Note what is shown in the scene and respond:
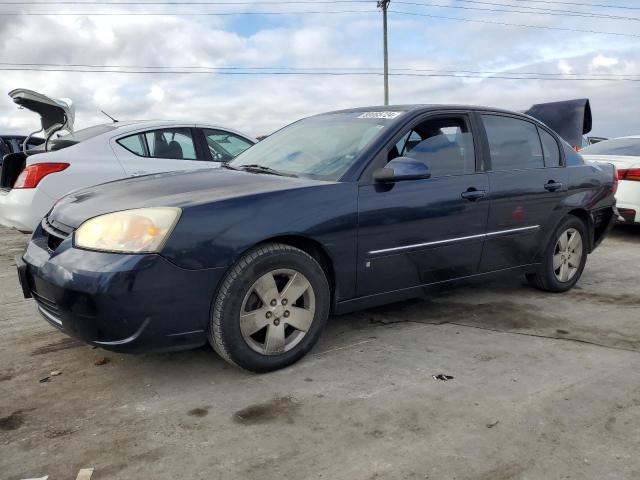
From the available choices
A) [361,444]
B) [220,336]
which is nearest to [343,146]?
[220,336]

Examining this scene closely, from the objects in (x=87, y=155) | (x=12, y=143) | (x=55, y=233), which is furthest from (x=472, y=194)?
(x=12, y=143)

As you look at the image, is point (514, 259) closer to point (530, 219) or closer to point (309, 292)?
point (530, 219)

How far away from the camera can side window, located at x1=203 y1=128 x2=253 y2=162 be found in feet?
20.9

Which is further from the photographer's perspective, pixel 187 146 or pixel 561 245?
pixel 187 146

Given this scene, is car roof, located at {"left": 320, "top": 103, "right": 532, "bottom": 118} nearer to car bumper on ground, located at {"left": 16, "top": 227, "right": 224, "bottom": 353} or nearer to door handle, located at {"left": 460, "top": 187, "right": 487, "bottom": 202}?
door handle, located at {"left": 460, "top": 187, "right": 487, "bottom": 202}

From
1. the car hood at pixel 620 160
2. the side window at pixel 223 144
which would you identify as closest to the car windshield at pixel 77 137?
the side window at pixel 223 144

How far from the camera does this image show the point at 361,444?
2320 millimetres

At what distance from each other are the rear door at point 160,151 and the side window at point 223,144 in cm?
13

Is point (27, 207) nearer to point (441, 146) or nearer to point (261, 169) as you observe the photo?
point (261, 169)

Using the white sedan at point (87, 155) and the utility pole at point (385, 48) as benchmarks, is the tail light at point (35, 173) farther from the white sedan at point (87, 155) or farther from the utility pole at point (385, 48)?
the utility pole at point (385, 48)

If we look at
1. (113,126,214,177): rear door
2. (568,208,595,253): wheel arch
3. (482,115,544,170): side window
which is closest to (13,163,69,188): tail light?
(113,126,214,177): rear door

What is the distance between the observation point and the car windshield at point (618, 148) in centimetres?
764

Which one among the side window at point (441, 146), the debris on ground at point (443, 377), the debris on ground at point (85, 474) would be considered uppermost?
the side window at point (441, 146)

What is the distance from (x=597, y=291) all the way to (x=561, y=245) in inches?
23.5
